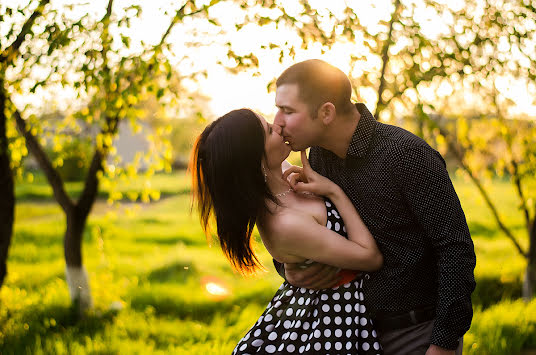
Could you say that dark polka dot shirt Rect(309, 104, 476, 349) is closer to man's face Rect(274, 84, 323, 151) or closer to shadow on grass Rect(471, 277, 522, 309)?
man's face Rect(274, 84, 323, 151)

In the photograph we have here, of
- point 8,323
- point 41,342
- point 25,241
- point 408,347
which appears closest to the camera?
point 408,347

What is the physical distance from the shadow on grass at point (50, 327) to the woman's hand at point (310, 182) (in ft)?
10.4

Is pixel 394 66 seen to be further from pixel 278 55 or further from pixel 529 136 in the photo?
pixel 529 136

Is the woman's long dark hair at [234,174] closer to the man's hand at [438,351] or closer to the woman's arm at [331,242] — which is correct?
the woman's arm at [331,242]

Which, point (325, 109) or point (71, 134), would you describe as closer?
point (325, 109)

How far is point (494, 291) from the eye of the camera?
23.9 feet

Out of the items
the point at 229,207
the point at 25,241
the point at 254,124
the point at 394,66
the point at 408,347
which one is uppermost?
the point at 394,66

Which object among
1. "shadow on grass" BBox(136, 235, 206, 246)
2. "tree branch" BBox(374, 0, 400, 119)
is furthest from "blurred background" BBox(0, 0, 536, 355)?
"shadow on grass" BBox(136, 235, 206, 246)

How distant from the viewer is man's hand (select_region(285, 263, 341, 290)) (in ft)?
8.34

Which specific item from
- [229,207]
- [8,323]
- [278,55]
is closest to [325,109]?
[229,207]

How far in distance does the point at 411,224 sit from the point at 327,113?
646 mm

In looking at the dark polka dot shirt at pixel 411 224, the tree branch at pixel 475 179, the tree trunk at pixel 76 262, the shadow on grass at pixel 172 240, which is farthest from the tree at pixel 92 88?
the shadow on grass at pixel 172 240

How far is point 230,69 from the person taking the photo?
3.93 meters

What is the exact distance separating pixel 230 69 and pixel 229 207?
1.57 meters
